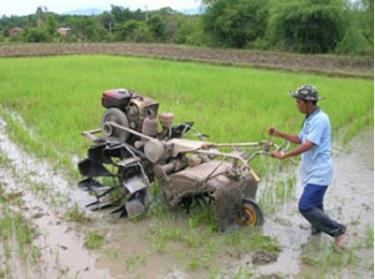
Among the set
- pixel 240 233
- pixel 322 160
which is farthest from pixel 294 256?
pixel 322 160

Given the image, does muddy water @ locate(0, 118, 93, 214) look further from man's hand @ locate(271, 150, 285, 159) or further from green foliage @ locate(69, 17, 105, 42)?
green foliage @ locate(69, 17, 105, 42)

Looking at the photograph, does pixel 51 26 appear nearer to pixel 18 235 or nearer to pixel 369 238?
pixel 18 235

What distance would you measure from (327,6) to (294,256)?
19.9 meters

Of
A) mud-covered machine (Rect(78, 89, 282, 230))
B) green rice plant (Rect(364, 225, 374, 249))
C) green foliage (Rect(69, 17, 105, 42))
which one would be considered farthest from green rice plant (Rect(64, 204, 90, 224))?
green foliage (Rect(69, 17, 105, 42))

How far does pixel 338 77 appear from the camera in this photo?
1584 centimetres

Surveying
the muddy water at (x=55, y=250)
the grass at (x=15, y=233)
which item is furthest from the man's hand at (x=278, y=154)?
the grass at (x=15, y=233)

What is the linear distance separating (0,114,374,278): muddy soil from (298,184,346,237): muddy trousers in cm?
23

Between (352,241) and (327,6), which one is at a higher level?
(327,6)

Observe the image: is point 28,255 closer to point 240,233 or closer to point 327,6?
point 240,233

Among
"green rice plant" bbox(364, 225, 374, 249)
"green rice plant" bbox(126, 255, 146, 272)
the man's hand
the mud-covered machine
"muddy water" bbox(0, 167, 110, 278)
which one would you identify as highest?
the man's hand

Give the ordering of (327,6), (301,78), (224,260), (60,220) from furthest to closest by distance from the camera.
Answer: (327,6) → (301,78) → (60,220) → (224,260)

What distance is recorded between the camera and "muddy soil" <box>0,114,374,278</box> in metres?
3.89

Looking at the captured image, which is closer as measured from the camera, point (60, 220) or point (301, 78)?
point (60, 220)

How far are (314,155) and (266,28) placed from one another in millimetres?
24429
